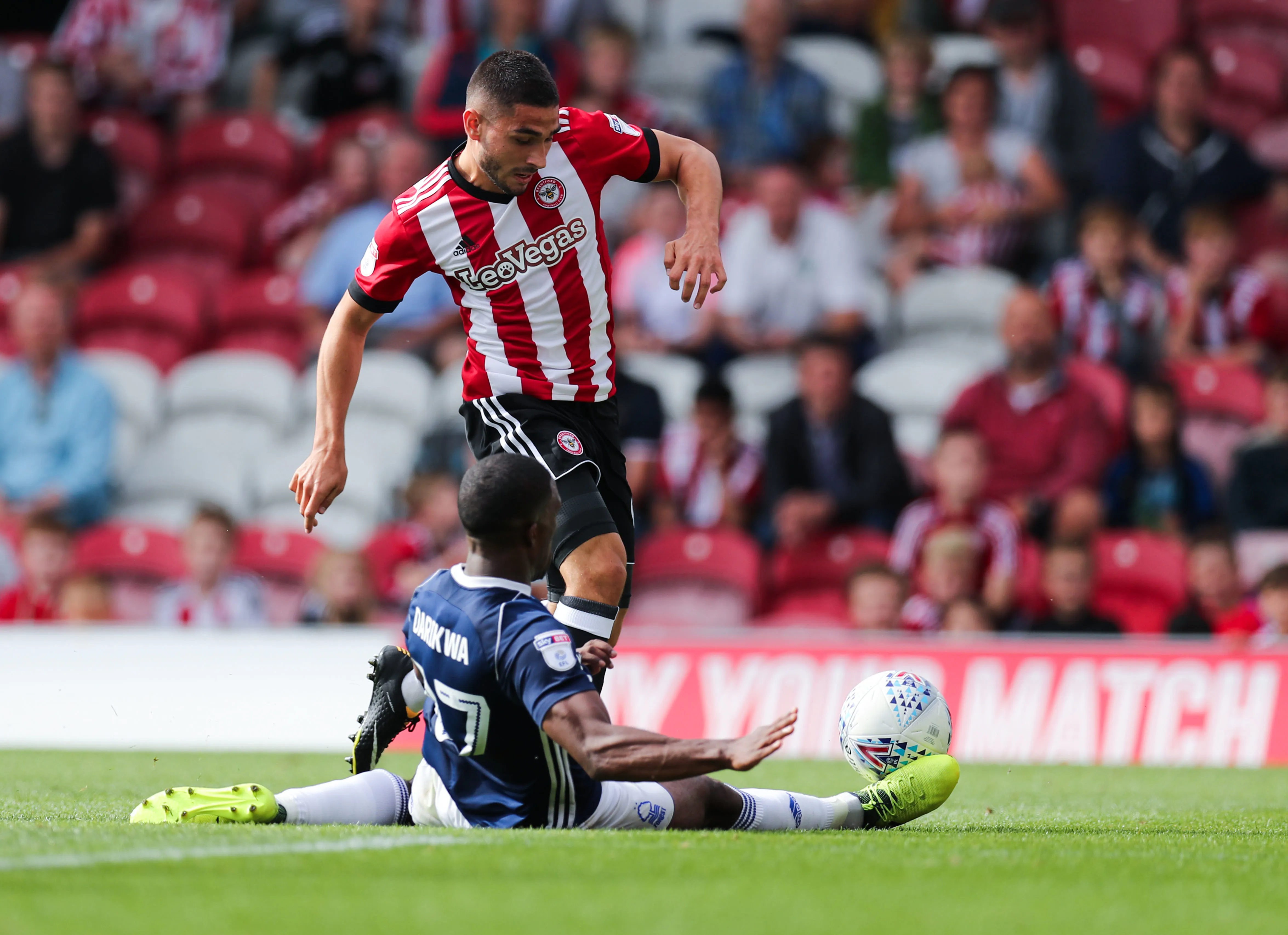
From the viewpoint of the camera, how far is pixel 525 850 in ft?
14.0

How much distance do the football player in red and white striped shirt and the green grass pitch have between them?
1.28 meters

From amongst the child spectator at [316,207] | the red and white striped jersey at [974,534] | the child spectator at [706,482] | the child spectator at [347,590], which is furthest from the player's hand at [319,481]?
the child spectator at [316,207]

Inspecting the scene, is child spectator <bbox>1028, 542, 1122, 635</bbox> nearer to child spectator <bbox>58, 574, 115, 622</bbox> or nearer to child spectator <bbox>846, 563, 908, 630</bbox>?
child spectator <bbox>846, 563, 908, 630</bbox>

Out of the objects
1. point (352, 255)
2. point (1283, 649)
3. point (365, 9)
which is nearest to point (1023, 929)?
point (1283, 649)

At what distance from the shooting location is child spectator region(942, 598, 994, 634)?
10.3 m

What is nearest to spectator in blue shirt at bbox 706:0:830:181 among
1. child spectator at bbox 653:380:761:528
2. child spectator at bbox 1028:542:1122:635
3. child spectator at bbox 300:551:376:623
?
child spectator at bbox 653:380:761:528

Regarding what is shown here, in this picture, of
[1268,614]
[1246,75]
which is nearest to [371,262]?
[1268,614]

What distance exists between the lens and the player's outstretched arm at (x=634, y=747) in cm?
417

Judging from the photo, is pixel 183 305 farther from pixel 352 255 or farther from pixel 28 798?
pixel 28 798

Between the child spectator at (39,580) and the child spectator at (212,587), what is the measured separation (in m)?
0.78

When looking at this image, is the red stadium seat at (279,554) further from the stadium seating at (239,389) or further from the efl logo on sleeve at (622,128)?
the efl logo on sleeve at (622,128)

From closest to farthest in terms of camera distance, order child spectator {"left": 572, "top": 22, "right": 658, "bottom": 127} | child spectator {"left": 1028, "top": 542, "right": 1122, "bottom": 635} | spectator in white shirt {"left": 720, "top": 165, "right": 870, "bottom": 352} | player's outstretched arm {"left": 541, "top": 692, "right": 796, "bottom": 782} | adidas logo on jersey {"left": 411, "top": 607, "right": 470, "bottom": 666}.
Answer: player's outstretched arm {"left": 541, "top": 692, "right": 796, "bottom": 782}
adidas logo on jersey {"left": 411, "top": 607, "right": 470, "bottom": 666}
child spectator {"left": 1028, "top": 542, "right": 1122, "bottom": 635}
spectator in white shirt {"left": 720, "top": 165, "right": 870, "bottom": 352}
child spectator {"left": 572, "top": 22, "right": 658, "bottom": 127}

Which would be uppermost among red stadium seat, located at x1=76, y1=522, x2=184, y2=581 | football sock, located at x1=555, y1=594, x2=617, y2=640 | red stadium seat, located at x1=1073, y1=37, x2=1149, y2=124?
red stadium seat, located at x1=1073, y1=37, x2=1149, y2=124

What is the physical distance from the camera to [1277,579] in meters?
9.79
